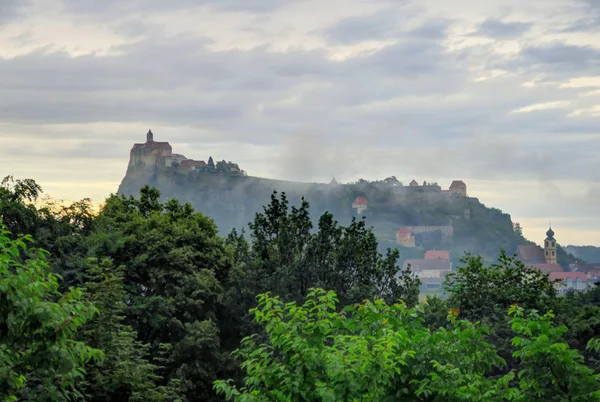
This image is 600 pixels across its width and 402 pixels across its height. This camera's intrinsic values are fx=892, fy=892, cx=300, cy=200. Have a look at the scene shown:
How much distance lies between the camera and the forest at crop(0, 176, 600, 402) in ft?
38.3

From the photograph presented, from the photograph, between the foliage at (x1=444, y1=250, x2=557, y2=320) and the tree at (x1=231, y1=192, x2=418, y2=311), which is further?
the foliage at (x1=444, y1=250, x2=557, y2=320)

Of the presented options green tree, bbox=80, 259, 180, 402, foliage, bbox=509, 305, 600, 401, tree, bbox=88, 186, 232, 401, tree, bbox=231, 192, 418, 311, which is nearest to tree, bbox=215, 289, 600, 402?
foliage, bbox=509, 305, 600, 401

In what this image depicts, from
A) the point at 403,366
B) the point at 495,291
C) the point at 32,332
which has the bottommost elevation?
the point at 403,366

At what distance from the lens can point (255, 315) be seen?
48.2 feet

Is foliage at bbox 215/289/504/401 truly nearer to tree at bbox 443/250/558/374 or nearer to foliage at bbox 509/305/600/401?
foliage at bbox 509/305/600/401

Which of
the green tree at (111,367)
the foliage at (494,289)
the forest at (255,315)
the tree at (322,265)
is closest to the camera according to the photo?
the forest at (255,315)

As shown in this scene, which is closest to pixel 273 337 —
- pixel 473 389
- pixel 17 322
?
pixel 473 389

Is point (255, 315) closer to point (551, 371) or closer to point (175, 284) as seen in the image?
point (551, 371)

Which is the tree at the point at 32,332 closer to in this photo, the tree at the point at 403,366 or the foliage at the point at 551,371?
the tree at the point at 403,366

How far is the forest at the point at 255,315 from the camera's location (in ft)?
38.3

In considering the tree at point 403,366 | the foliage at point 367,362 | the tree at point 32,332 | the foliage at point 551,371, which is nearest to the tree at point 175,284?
the foliage at point 367,362

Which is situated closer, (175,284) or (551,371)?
(551,371)

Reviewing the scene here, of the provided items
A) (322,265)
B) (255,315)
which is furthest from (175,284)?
(255,315)

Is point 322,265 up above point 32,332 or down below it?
above
